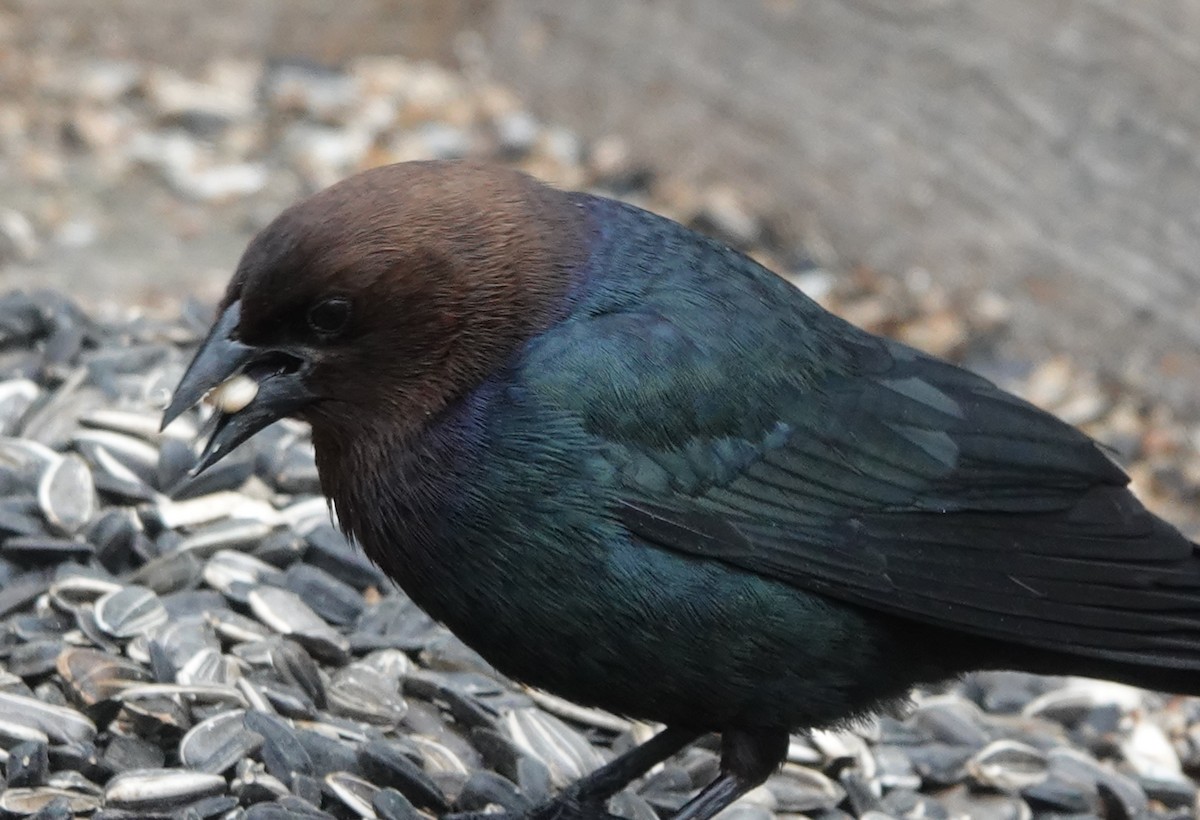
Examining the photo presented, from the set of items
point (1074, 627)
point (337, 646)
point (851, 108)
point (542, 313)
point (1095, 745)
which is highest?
point (851, 108)

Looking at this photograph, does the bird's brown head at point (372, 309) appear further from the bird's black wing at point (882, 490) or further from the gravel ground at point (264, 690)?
the gravel ground at point (264, 690)

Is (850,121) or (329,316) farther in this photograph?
(850,121)

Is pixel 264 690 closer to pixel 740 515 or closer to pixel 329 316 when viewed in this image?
pixel 329 316

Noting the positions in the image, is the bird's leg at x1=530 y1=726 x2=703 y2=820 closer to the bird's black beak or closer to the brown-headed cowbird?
the brown-headed cowbird

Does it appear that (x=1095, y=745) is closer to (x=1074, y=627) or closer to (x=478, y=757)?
(x=1074, y=627)

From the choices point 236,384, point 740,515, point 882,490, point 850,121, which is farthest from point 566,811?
point 850,121

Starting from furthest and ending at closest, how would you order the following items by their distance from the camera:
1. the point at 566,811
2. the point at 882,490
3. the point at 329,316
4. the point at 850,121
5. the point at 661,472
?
the point at 850,121, the point at 566,811, the point at 882,490, the point at 661,472, the point at 329,316

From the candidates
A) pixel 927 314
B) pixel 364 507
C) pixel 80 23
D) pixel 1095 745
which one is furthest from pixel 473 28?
pixel 364 507
